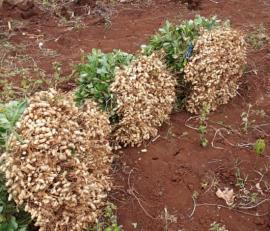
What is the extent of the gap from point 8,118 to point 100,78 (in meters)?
1.21

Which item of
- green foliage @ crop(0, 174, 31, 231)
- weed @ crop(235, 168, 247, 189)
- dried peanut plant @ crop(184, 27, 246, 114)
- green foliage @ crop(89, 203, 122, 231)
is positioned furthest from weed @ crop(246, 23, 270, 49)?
green foliage @ crop(0, 174, 31, 231)

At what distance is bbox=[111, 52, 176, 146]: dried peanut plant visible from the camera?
3.88 m

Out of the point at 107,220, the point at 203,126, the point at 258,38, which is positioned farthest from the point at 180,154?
the point at 258,38

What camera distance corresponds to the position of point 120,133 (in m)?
4.00

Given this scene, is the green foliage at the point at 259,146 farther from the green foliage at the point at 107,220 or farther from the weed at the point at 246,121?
the green foliage at the point at 107,220

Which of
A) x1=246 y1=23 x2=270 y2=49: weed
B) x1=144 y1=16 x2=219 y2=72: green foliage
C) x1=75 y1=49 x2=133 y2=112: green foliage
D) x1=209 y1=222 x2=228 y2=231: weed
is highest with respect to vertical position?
x1=144 y1=16 x2=219 y2=72: green foliage

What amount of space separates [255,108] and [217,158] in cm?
89

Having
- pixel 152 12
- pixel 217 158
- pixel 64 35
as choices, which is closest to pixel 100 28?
pixel 64 35

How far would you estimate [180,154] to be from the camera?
405 centimetres

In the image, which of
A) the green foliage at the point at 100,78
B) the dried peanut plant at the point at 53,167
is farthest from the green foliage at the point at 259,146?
the dried peanut plant at the point at 53,167

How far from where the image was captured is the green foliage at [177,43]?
4387mm

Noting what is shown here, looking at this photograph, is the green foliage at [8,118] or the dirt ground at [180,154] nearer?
the green foliage at [8,118]

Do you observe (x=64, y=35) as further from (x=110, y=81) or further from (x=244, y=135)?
(x=244, y=135)

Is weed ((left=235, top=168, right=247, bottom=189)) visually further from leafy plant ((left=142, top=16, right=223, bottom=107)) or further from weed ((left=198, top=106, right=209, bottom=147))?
leafy plant ((left=142, top=16, right=223, bottom=107))
